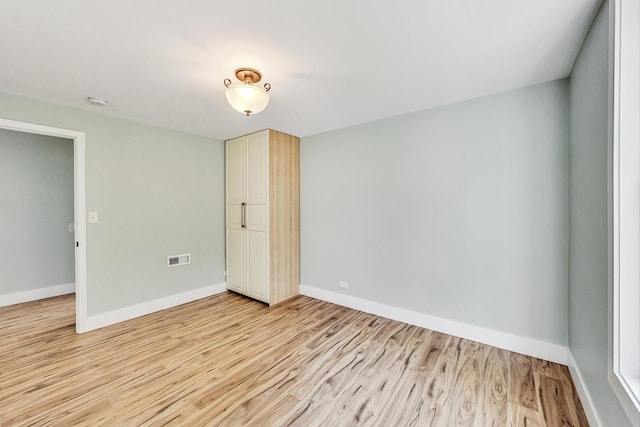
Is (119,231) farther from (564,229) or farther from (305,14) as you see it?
(564,229)

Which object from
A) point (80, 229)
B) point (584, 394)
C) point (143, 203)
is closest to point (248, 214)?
point (143, 203)

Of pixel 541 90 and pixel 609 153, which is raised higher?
pixel 541 90

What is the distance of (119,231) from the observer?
120 inches

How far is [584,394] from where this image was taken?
165 centimetres

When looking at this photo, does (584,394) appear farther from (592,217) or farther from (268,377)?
(268,377)

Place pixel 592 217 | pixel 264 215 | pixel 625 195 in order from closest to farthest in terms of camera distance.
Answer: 1. pixel 625 195
2. pixel 592 217
3. pixel 264 215

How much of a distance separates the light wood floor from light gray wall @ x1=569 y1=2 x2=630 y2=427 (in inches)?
17.0

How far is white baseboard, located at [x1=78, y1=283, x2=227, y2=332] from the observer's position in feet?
9.34

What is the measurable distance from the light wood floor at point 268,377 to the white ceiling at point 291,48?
238 cm

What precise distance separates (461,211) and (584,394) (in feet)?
5.04

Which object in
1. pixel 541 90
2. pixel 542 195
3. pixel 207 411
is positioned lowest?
pixel 207 411

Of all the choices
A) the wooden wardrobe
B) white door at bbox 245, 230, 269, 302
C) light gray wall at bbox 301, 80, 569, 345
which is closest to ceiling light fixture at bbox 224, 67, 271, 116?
the wooden wardrobe

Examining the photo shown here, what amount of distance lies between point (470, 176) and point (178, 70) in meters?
2.74

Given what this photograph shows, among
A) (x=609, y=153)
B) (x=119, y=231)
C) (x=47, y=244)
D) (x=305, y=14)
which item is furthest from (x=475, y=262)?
(x=47, y=244)
